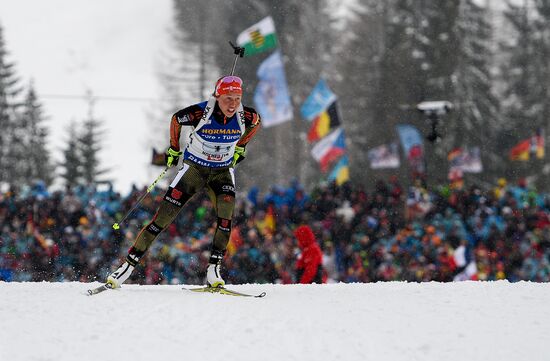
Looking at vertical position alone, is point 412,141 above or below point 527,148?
above

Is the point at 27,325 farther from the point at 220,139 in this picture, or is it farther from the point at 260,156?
the point at 260,156

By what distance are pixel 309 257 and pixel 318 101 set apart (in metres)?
9.46

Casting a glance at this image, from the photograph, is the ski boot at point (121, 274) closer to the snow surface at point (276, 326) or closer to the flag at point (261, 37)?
the snow surface at point (276, 326)

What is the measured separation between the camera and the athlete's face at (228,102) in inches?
250

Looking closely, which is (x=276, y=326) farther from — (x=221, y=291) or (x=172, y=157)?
(x=172, y=157)

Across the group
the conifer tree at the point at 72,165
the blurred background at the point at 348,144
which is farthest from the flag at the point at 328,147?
the conifer tree at the point at 72,165

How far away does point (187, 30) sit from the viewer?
31.6m

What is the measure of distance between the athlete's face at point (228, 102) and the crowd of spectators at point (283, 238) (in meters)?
5.93

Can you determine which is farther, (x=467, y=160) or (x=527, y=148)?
(x=467, y=160)

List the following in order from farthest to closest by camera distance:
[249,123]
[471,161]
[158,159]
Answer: [471,161] < [158,159] < [249,123]

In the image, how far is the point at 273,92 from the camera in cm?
1870

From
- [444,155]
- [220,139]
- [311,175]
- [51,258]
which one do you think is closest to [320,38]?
[311,175]

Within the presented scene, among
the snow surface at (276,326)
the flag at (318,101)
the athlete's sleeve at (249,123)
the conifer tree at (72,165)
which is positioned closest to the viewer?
the snow surface at (276,326)

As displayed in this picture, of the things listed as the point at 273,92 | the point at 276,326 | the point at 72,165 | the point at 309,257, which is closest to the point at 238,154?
the point at 276,326
